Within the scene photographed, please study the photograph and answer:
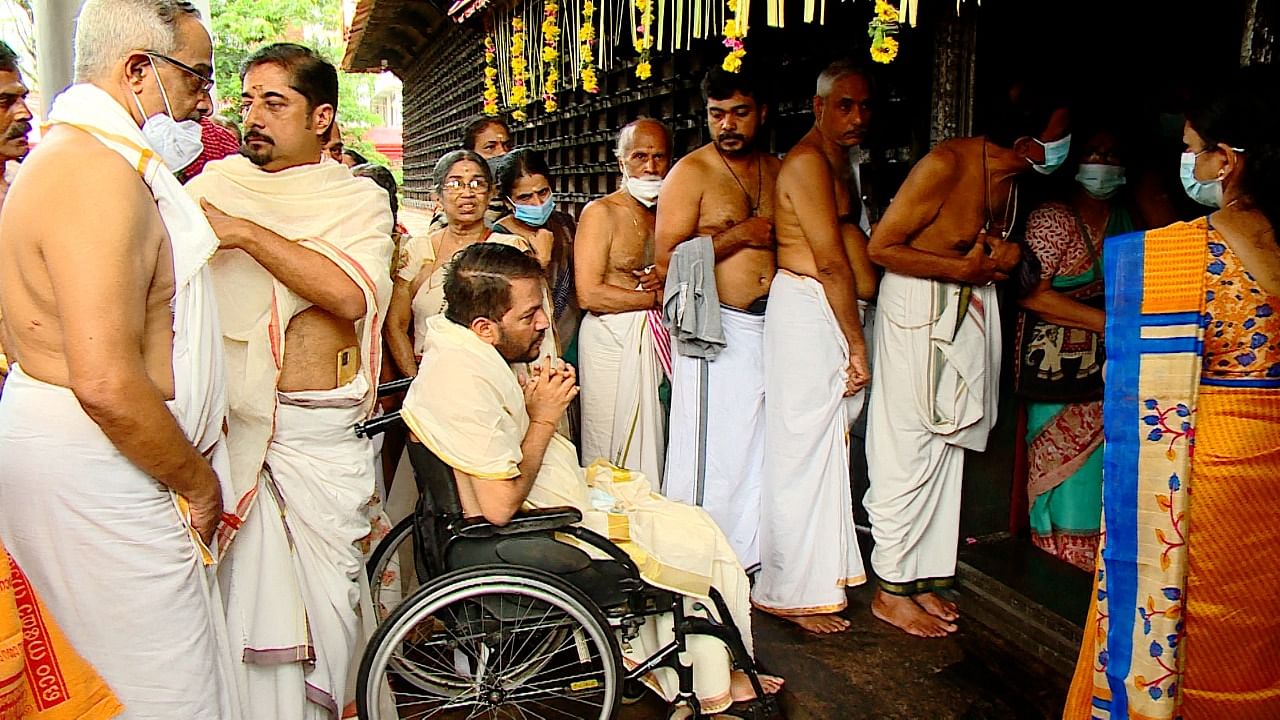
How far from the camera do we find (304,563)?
2545 mm

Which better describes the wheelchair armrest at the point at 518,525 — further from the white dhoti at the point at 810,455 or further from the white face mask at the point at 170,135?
the white dhoti at the point at 810,455

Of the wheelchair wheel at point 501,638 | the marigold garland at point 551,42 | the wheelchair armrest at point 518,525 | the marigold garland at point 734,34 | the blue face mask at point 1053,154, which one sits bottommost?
the wheelchair wheel at point 501,638

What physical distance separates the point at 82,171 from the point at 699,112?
3953 mm

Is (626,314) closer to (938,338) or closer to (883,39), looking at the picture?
(938,338)

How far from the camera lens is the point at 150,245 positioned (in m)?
1.82

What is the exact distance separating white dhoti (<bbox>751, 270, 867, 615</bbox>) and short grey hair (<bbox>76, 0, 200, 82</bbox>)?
88.9 inches

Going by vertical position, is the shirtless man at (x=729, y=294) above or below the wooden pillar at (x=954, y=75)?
below

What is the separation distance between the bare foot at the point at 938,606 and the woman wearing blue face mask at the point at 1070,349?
1.86 feet

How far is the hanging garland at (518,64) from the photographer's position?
725 centimetres

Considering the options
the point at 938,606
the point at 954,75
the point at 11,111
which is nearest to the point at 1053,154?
the point at 954,75

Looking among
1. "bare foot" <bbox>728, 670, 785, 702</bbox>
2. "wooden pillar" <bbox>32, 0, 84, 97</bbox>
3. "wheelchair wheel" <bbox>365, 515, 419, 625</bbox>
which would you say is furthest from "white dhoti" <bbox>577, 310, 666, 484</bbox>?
"wooden pillar" <bbox>32, 0, 84, 97</bbox>

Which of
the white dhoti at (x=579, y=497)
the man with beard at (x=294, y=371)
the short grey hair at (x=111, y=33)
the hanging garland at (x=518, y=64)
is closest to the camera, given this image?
the short grey hair at (x=111, y=33)

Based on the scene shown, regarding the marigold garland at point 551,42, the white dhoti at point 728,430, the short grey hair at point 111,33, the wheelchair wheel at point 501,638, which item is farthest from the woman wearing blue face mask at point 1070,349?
the marigold garland at point 551,42

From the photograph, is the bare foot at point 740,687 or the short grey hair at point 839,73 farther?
the short grey hair at point 839,73
